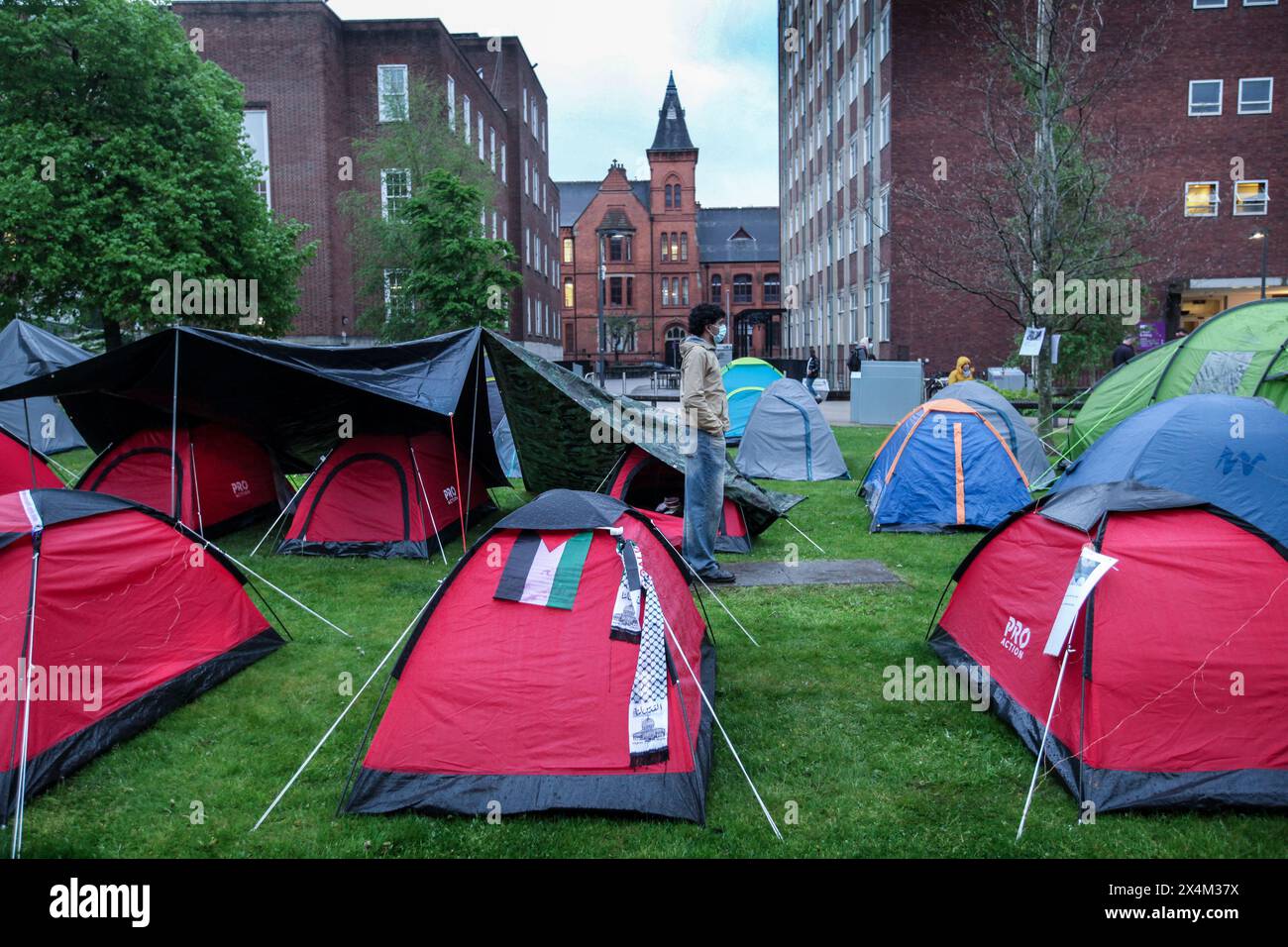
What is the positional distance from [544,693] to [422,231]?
23.1 m

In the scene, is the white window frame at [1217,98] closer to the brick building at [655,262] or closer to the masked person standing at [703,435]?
the masked person standing at [703,435]

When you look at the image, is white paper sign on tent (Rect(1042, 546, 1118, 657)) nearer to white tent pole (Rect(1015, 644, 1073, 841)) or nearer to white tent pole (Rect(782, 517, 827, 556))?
white tent pole (Rect(1015, 644, 1073, 841))

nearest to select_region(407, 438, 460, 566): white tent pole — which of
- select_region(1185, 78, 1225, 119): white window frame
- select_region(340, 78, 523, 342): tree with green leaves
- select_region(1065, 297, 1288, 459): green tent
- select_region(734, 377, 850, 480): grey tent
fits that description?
select_region(734, 377, 850, 480): grey tent

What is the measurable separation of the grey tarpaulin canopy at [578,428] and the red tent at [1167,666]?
4539 millimetres

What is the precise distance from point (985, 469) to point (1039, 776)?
6.04 metres

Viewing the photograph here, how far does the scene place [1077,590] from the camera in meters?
4.31

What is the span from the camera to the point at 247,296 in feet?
68.2

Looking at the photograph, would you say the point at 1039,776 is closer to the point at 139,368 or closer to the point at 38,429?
the point at 139,368

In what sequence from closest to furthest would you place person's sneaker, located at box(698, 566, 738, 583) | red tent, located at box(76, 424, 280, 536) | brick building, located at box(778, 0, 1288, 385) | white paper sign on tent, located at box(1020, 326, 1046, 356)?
1. person's sneaker, located at box(698, 566, 738, 583)
2. red tent, located at box(76, 424, 280, 536)
3. white paper sign on tent, located at box(1020, 326, 1046, 356)
4. brick building, located at box(778, 0, 1288, 385)

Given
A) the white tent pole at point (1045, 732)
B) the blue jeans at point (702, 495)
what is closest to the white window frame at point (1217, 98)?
the blue jeans at point (702, 495)

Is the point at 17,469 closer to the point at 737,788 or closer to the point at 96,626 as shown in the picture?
the point at 96,626

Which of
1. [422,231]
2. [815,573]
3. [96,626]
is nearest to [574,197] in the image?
[422,231]

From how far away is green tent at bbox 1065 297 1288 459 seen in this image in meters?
9.75

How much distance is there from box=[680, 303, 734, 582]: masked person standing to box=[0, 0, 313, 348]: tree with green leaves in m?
12.9
